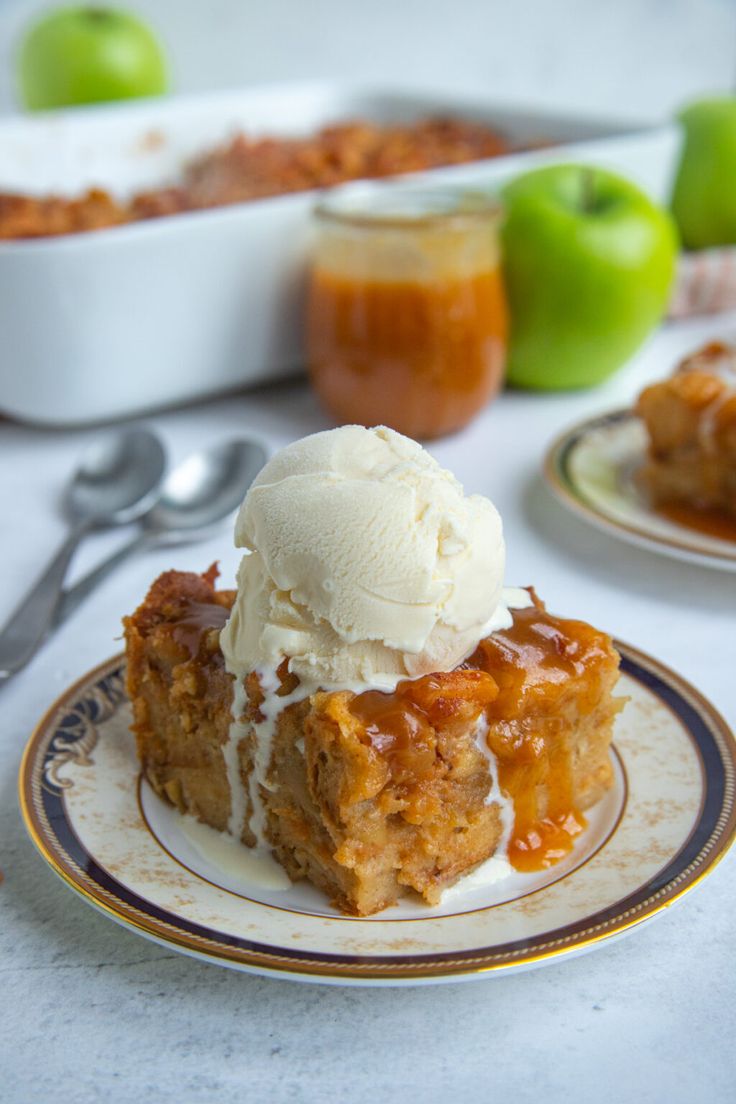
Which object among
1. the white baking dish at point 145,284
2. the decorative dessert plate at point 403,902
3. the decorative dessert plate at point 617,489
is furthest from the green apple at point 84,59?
the decorative dessert plate at point 403,902

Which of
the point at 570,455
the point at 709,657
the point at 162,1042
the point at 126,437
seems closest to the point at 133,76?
the point at 126,437

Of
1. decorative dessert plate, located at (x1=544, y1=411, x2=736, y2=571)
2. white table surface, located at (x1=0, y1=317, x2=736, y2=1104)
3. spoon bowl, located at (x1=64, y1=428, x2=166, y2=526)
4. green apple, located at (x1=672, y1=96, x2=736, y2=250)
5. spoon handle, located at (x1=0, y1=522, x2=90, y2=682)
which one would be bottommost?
spoon bowl, located at (x1=64, y1=428, x2=166, y2=526)

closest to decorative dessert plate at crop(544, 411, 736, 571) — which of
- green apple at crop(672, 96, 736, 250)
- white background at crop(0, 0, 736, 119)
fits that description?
green apple at crop(672, 96, 736, 250)

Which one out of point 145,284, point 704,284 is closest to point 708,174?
point 704,284

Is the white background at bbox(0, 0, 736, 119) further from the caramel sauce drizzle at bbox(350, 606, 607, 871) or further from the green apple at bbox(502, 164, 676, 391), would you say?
the caramel sauce drizzle at bbox(350, 606, 607, 871)

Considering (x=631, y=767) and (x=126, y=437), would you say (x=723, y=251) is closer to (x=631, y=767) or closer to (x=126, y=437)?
(x=126, y=437)

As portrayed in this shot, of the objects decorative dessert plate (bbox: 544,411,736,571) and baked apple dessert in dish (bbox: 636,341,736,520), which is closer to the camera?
decorative dessert plate (bbox: 544,411,736,571)

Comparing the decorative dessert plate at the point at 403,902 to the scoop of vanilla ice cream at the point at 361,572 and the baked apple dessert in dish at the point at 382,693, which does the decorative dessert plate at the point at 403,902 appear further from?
the scoop of vanilla ice cream at the point at 361,572
